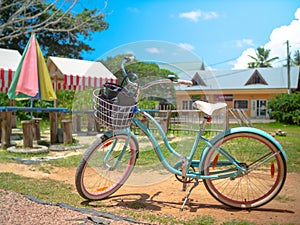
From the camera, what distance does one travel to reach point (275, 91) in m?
22.1

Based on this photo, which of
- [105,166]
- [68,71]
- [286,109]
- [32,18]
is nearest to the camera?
[105,166]

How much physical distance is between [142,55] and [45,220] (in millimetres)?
1668

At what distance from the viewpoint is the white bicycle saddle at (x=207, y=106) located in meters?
2.79

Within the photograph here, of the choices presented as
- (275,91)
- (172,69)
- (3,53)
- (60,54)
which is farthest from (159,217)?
(275,91)

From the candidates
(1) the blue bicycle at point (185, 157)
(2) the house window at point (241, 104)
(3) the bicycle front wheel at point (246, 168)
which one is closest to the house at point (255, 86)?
(2) the house window at point (241, 104)

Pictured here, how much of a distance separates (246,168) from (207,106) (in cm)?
63

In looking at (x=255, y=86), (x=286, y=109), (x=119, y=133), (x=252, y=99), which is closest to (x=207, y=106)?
(x=119, y=133)

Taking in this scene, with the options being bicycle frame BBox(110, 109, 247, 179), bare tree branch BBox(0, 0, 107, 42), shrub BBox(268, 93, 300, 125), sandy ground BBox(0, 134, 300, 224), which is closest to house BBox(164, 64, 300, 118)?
shrub BBox(268, 93, 300, 125)

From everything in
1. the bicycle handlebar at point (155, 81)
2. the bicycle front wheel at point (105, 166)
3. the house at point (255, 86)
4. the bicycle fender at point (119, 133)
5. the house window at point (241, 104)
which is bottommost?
the bicycle front wheel at point (105, 166)

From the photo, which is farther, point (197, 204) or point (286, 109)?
point (286, 109)

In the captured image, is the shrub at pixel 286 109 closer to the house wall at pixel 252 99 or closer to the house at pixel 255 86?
the house at pixel 255 86

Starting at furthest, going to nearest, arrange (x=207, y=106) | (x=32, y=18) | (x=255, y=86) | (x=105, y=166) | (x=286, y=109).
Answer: (x=255, y=86) → (x=286, y=109) → (x=32, y=18) → (x=105, y=166) → (x=207, y=106)

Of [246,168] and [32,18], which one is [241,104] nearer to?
[32,18]

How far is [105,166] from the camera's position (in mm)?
3074
